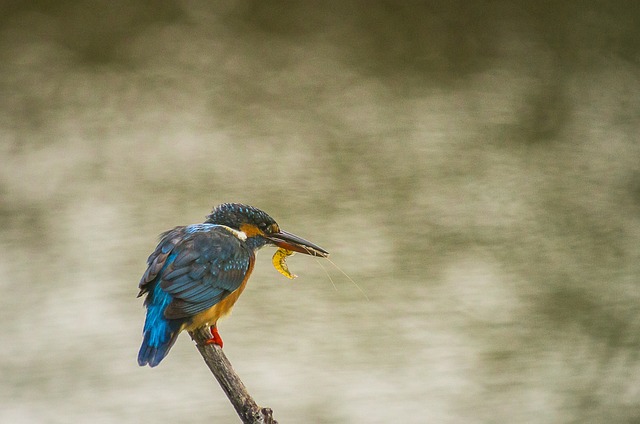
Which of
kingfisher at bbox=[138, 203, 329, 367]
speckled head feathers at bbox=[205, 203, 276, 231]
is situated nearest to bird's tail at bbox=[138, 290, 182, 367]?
kingfisher at bbox=[138, 203, 329, 367]

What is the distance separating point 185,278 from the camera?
1800mm

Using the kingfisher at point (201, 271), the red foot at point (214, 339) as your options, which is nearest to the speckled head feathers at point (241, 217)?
the kingfisher at point (201, 271)

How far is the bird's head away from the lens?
1.99 m

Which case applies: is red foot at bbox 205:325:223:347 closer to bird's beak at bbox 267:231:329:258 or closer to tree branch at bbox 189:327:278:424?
tree branch at bbox 189:327:278:424

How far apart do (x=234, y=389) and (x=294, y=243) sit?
0.44 meters

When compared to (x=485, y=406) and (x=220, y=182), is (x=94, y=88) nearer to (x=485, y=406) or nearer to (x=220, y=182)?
(x=220, y=182)

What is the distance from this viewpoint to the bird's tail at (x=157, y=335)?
5.56 feet

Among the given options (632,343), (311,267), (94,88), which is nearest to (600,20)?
(632,343)

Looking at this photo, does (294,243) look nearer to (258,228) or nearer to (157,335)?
(258,228)

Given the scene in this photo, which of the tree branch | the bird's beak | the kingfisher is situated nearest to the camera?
the tree branch

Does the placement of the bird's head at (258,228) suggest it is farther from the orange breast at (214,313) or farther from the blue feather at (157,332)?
the blue feather at (157,332)

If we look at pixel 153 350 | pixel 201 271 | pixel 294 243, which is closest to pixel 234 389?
pixel 153 350

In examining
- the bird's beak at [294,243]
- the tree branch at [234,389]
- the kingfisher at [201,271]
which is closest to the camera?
the tree branch at [234,389]

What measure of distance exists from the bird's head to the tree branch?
0.29 m
